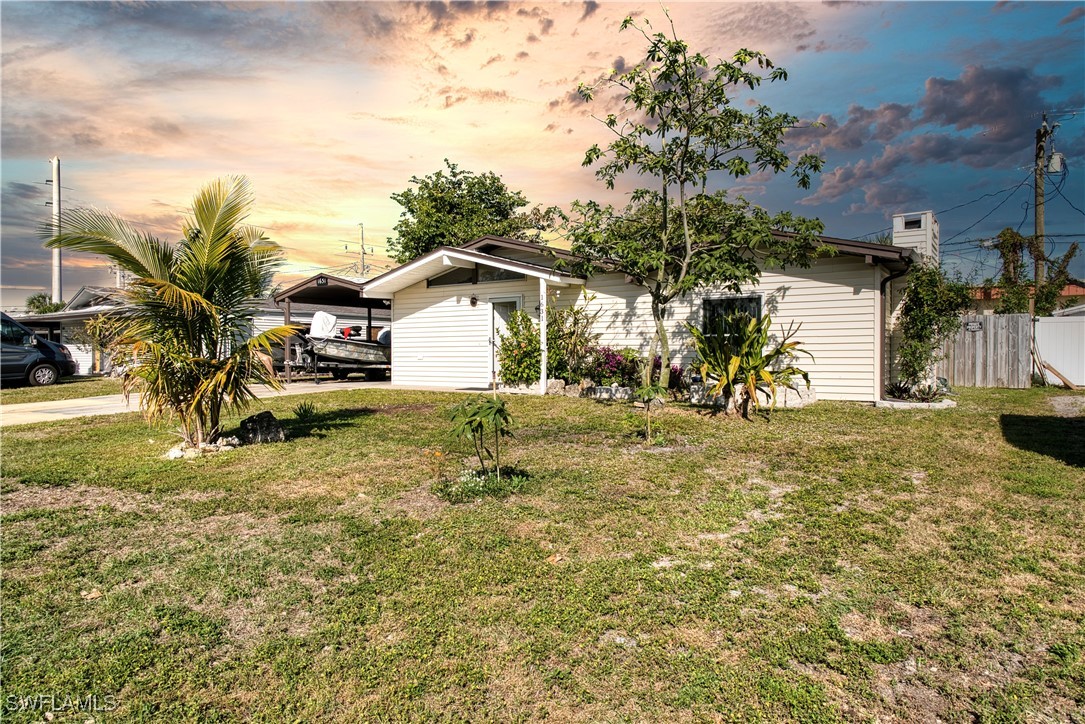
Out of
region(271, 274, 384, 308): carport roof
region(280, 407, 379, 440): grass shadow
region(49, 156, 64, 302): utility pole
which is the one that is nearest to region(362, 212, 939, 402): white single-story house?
region(271, 274, 384, 308): carport roof

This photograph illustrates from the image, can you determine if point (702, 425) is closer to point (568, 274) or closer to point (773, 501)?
point (773, 501)

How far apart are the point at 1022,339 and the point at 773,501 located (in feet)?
48.3

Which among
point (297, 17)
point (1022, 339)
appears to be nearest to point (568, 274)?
point (297, 17)

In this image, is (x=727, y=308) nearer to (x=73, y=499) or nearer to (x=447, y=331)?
(x=447, y=331)

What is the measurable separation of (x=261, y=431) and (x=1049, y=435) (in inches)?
413

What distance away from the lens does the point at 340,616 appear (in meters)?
3.07

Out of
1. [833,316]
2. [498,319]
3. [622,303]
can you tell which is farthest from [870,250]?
[498,319]

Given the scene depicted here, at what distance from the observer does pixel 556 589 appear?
3369 mm

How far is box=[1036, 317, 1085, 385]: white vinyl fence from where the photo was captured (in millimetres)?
15922

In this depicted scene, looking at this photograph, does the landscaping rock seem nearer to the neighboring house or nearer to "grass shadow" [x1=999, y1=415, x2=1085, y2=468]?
"grass shadow" [x1=999, y1=415, x2=1085, y2=468]

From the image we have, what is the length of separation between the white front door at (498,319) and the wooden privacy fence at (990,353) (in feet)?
37.5

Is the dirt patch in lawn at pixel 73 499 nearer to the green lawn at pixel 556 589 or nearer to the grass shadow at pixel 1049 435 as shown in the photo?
the green lawn at pixel 556 589

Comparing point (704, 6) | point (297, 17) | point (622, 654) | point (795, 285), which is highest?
point (704, 6)

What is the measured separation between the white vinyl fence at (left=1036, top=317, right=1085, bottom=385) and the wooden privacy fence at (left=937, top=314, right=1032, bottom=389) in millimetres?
1485
